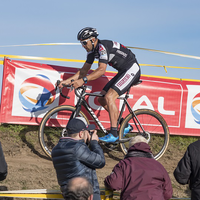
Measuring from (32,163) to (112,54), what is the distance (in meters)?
2.86

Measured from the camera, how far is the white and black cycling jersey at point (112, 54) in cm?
718

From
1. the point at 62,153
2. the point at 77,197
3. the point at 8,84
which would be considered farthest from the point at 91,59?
the point at 77,197

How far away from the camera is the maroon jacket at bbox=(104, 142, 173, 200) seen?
419 centimetres

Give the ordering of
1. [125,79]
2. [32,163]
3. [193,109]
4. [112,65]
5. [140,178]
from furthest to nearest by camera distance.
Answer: [193,109], [112,65], [125,79], [32,163], [140,178]

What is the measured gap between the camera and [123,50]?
7.54 m

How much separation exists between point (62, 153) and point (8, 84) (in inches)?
181

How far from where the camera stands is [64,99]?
8.68 metres

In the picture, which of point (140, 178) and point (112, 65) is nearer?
point (140, 178)

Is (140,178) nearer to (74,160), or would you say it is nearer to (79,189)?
(74,160)

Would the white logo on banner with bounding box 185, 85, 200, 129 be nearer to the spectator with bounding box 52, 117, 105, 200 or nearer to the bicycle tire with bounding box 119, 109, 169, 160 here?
the bicycle tire with bounding box 119, 109, 169, 160

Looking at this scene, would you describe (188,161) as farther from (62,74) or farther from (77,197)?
(62,74)

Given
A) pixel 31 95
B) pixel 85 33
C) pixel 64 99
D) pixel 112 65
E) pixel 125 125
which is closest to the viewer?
pixel 85 33

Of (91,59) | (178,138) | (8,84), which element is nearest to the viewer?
(91,59)

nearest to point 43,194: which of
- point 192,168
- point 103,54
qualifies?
point 192,168
